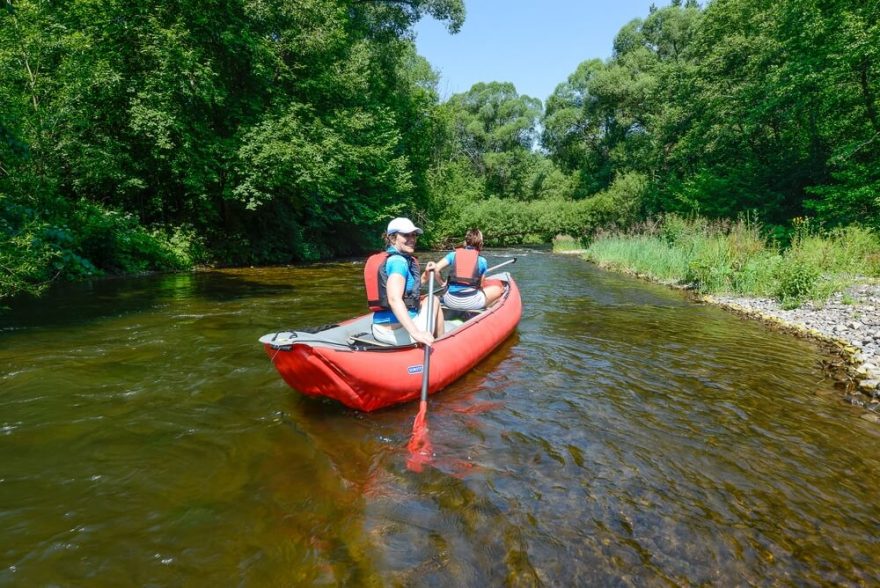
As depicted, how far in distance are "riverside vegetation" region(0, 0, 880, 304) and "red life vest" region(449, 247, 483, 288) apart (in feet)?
17.7

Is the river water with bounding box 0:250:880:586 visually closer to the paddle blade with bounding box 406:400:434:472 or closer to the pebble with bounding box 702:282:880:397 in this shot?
→ the paddle blade with bounding box 406:400:434:472

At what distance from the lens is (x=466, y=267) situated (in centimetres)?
612

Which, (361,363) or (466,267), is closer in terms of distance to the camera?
(361,363)

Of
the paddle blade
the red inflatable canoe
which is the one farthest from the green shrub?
the paddle blade

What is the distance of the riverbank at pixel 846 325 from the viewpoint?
4.48 meters

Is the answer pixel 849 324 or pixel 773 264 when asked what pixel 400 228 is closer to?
pixel 849 324

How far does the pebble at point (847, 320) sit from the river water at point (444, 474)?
35cm

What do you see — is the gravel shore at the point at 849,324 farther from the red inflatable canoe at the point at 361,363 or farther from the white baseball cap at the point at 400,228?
the white baseball cap at the point at 400,228

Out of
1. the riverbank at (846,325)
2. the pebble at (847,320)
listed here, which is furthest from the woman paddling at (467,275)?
the pebble at (847,320)

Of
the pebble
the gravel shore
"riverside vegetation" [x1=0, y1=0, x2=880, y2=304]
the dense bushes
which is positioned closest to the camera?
the gravel shore

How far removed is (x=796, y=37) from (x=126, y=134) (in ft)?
65.4

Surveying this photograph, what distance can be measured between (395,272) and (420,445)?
1.48 meters

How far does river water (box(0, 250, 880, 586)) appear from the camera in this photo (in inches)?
88.5

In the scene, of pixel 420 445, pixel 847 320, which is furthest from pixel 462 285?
pixel 847 320
